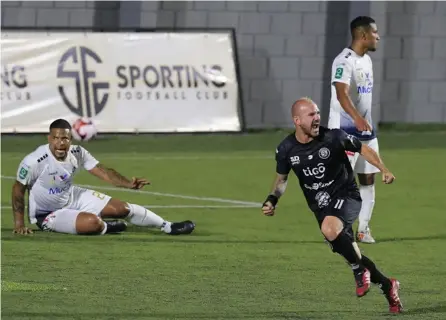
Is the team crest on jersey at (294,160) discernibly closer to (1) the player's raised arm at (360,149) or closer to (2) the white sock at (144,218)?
(1) the player's raised arm at (360,149)

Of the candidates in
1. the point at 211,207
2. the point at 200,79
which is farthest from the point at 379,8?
the point at 211,207

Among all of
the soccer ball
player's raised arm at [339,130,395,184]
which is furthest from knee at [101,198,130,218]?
the soccer ball

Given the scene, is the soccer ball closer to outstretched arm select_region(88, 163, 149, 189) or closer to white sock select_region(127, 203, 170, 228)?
white sock select_region(127, 203, 170, 228)

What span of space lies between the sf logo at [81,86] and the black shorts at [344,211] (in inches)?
507

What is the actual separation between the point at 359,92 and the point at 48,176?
3.03 m

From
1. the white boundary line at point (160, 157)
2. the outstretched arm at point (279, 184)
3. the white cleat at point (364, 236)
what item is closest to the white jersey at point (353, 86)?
the white cleat at point (364, 236)

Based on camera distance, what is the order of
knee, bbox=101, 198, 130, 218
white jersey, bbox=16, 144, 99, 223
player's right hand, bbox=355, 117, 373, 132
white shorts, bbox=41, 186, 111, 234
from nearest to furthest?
player's right hand, bbox=355, 117, 373, 132 < white jersey, bbox=16, 144, 99, 223 < white shorts, bbox=41, 186, 111, 234 < knee, bbox=101, 198, 130, 218

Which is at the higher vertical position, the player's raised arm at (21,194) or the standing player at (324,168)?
the standing player at (324,168)

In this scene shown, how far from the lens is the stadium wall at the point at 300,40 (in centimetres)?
2402

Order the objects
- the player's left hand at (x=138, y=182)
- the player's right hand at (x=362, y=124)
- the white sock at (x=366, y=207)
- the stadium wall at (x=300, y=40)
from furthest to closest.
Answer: the stadium wall at (x=300, y=40) → the white sock at (x=366, y=207) → the player's right hand at (x=362, y=124) → the player's left hand at (x=138, y=182)

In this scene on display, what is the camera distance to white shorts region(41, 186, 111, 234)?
42.0 feet

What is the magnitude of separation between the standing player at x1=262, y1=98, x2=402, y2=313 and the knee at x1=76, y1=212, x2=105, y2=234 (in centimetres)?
354

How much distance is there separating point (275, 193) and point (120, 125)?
12905mm

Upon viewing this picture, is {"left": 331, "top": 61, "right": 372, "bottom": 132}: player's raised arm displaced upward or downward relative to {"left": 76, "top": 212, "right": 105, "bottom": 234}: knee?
upward
